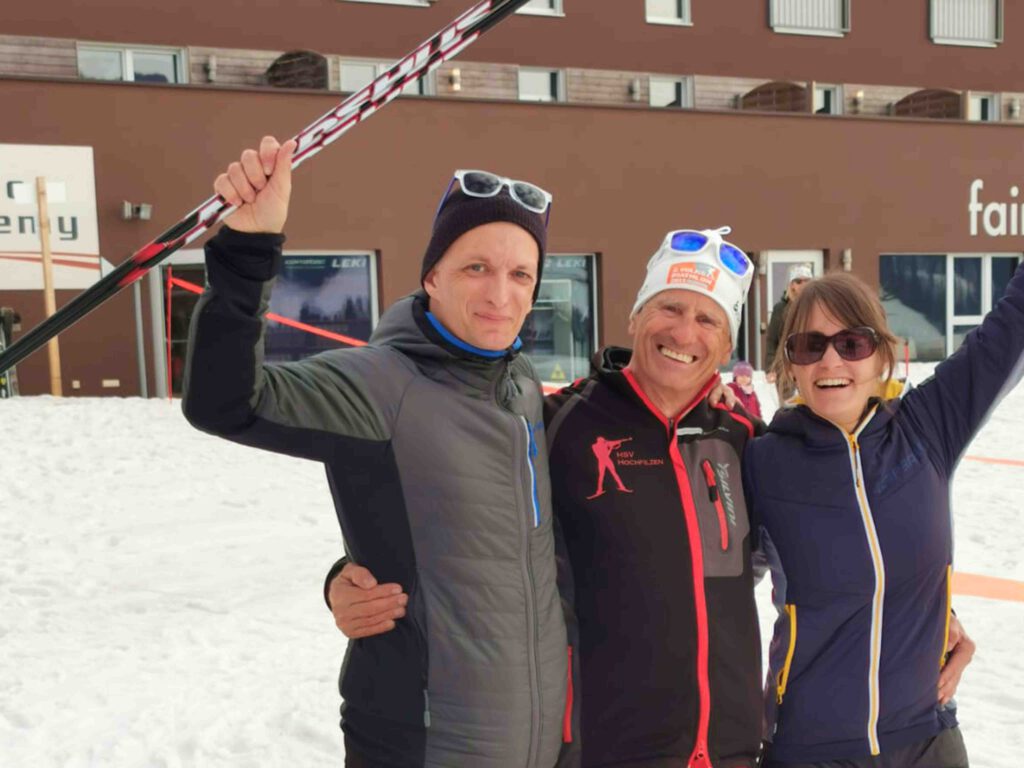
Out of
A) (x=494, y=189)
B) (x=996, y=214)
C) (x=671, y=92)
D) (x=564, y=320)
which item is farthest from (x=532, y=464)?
(x=996, y=214)

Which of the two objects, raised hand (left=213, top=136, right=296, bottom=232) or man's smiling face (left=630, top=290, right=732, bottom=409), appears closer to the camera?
raised hand (left=213, top=136, right=296, bottom=232)

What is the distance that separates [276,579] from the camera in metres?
5.84

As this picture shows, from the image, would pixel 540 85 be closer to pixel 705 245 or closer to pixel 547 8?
pixel 547 8

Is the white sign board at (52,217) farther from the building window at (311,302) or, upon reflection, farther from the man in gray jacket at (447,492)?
the man in gray jacket at (447,492)

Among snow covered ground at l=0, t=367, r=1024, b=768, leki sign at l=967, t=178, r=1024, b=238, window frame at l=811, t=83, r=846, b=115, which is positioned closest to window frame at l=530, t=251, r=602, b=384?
window frame at l=811, t=83, r=846, b=115

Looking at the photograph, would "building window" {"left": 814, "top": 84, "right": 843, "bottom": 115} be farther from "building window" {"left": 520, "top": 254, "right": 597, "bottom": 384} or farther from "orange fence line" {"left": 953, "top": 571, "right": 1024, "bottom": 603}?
"orange fence line" {"left": 953, "top": 571, "right": 1024, "bottom": 603}

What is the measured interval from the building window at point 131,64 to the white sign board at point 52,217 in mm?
2088

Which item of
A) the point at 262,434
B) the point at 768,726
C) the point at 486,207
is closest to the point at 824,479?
the point at 768,726

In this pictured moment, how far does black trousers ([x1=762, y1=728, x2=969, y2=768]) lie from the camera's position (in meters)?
2.12

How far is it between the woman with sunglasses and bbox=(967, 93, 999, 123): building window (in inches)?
838

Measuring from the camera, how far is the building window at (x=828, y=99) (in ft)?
65.4

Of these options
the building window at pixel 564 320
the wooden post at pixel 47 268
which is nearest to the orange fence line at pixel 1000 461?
the building window at pixel 564 320

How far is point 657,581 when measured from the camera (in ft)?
6.90

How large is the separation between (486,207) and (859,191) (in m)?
17.3
